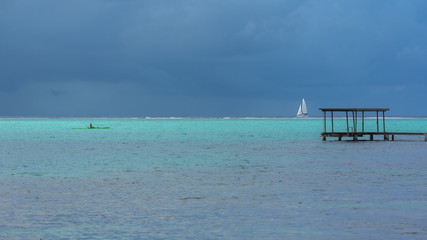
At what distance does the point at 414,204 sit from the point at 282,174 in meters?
9.97

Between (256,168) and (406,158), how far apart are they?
12148mm

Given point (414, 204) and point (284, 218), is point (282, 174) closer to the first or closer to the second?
point (414, 204)

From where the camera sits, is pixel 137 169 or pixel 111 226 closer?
pixel 111 226

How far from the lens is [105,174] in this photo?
26594 millimetres

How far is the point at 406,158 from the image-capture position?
36.0m

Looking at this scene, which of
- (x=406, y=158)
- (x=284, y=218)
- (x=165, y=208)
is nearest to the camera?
(x=284, y=218)

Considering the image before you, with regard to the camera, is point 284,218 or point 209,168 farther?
point 209,168

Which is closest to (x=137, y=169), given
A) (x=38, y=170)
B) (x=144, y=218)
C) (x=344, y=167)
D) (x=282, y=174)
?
(x=38, y=170)

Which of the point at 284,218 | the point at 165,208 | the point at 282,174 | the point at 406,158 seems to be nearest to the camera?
the point at 284,218

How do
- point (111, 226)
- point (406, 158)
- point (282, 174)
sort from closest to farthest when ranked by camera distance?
point (111, 226) → point (282, 174) → point (406, 158)

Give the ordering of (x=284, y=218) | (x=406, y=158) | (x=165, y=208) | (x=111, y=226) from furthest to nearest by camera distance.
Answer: (x=406, y=158)
(x=165, y=208)
(x=284, y=218)
(x=111, y=226)

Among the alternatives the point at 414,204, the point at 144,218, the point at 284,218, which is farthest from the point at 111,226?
the point at 414,204

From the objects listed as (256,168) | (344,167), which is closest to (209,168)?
(256,168)

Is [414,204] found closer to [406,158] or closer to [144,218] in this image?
[144,218]
